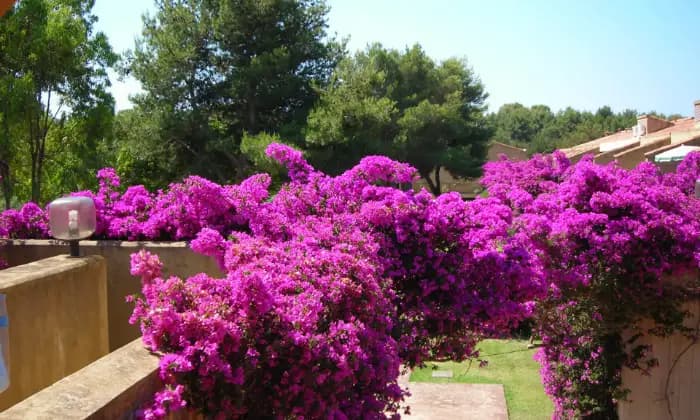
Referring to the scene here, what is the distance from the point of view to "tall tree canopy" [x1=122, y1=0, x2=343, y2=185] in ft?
59.4

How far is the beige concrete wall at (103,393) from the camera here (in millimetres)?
1823

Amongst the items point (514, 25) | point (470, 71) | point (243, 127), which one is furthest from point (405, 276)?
point (470, 71)

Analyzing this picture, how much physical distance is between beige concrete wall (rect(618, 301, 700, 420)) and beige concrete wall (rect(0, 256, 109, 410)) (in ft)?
15.5

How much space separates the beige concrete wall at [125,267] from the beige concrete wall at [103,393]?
8.40 feet

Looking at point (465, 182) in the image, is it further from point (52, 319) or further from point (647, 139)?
point (52, 319)

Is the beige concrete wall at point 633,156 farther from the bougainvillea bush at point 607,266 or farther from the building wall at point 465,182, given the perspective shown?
the bougainvillea bush at point 607,266

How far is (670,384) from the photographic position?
19.6ft

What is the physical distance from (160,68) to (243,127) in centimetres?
288

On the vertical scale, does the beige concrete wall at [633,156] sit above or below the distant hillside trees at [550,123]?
below

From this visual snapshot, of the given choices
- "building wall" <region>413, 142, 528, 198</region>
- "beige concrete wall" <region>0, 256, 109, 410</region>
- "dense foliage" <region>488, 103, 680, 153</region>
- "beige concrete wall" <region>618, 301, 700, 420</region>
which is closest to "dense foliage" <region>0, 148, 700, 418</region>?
"beige concrete wall" <region>618, 301, 700, 420</region>

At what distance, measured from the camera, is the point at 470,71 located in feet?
100

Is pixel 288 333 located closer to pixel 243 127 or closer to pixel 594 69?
pixel 243 127

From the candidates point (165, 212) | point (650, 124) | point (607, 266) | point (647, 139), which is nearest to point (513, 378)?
point (607, 266)

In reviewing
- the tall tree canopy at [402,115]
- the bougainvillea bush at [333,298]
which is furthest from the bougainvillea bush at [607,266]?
the tall tree canopy at [402,115]
